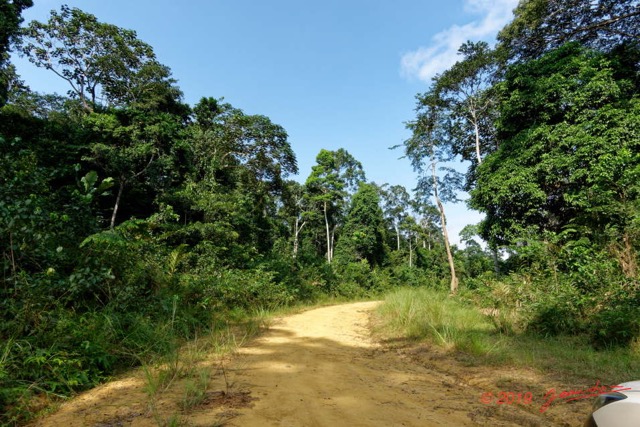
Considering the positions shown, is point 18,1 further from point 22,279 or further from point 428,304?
point 428,304

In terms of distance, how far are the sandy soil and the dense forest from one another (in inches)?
32.1

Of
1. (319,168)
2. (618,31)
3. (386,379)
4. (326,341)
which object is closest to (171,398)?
(386,379)

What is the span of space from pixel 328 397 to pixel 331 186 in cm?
2981

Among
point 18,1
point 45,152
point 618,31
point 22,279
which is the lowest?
point 22,279

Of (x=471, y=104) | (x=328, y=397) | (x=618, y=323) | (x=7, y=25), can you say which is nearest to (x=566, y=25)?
(x=471, y=104)

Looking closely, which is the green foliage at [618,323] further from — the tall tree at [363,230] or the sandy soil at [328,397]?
the tall tree at [363,230]

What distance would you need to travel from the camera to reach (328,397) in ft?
10.2

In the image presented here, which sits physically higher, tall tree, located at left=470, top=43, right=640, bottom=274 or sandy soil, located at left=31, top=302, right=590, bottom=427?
tall tree, located at left=470, top=43, right=640, bottom=274

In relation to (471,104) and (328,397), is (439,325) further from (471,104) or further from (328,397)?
(471,104)

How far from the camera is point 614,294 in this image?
6.59m

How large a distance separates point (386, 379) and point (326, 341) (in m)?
2.45

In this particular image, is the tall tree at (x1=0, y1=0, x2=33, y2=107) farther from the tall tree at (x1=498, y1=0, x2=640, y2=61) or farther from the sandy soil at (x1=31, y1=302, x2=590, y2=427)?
the tall tree at (x1=498, y1=0, x2=640, y2=61)

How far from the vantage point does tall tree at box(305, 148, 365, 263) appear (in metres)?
32.0

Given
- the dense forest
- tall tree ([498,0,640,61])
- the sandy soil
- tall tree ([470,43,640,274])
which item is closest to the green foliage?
the dense forest
